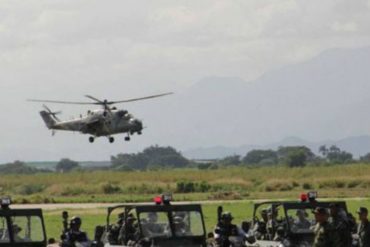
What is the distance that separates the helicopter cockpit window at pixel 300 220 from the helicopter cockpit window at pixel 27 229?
4.57 metres

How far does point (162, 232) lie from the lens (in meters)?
21.9

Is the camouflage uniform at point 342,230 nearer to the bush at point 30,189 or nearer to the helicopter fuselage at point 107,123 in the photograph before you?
the helicopter fuselage at point 107,123

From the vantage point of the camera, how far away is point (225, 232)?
73.5ft

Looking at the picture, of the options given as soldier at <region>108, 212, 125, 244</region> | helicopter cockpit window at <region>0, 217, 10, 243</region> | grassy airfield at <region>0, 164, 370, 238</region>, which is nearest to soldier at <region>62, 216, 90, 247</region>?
soldier at <region>108, 212, 125, 244</region>

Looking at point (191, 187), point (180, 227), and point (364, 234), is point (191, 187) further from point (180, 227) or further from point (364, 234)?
point (364, 234)

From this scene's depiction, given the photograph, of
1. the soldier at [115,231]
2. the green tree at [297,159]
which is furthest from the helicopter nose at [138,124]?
the green tree at [297,159]

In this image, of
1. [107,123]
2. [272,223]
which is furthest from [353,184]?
[272,223]

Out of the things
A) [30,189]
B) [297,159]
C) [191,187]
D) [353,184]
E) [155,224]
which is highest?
[297,159]

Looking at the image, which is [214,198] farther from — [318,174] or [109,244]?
[109,244]

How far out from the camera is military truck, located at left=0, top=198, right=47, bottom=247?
20891 mm

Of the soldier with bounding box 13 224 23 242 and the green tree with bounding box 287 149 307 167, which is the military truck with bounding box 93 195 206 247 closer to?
the soldier with bounding box 13 224 23 242

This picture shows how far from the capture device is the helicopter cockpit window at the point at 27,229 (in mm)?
20995

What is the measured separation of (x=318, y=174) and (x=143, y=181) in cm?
1307

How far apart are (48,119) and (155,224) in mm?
59425
